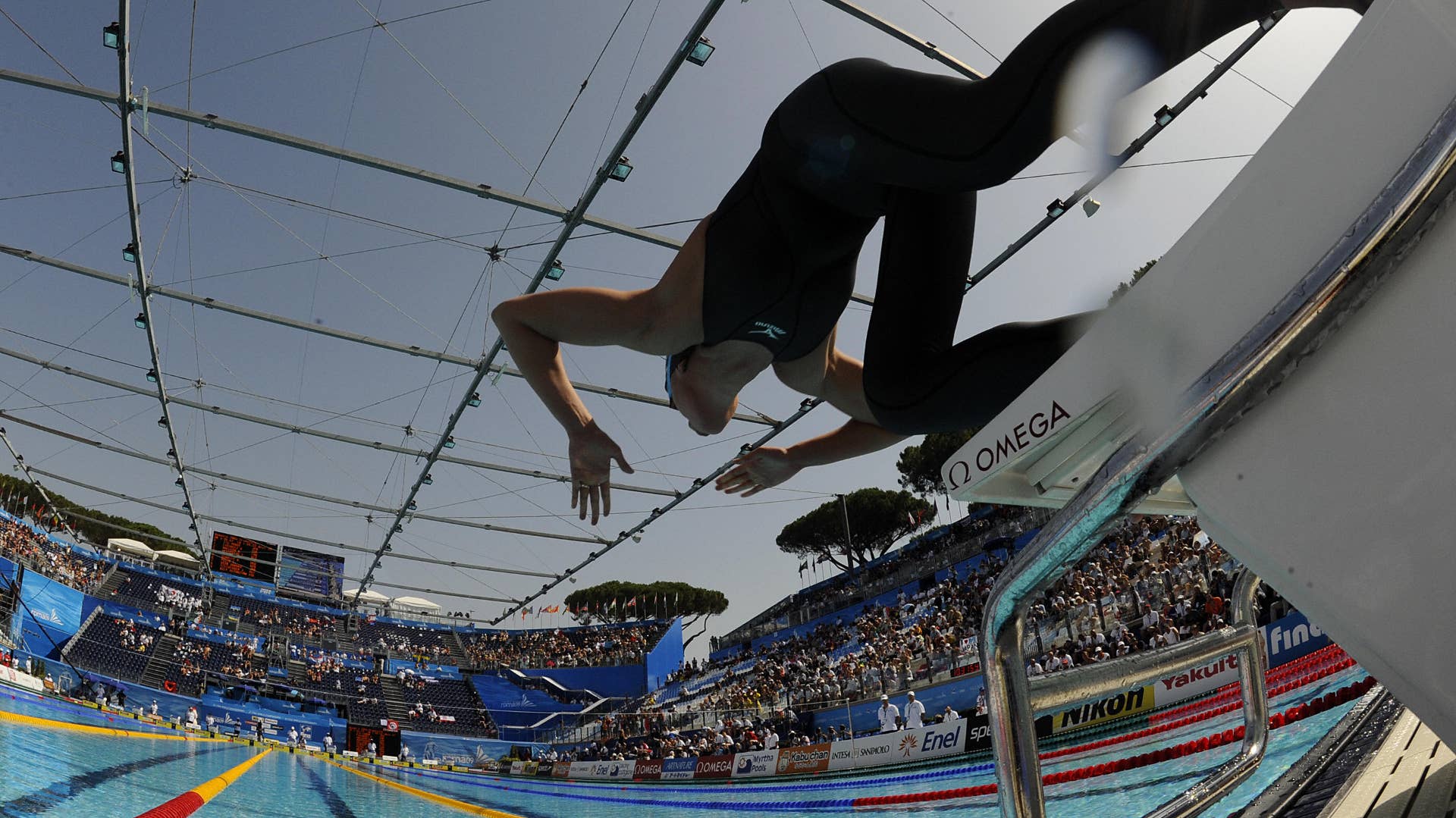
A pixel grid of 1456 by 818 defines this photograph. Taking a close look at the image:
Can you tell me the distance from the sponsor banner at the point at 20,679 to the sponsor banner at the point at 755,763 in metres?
14.6

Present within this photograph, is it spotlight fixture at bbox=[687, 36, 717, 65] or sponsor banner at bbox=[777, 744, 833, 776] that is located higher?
spotlight fixture at bbox=[687, 36, 717, 65]

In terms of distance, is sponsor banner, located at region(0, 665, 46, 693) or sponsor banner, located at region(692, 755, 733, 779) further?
sponsor banner, located at region(0, 665, 46, 693)

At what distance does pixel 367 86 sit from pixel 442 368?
5.01 meters

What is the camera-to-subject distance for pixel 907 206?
59.7 inches

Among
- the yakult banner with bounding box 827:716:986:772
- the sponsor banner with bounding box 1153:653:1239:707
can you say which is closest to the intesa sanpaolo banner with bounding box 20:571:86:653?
the yakult banner with bounding box 827:716:986:772

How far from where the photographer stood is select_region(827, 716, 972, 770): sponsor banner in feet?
32.2

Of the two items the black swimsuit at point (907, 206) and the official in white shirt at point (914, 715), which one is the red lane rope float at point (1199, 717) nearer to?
the official in white shirt at point (914, 715)

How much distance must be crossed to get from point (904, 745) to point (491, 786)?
29.6ft

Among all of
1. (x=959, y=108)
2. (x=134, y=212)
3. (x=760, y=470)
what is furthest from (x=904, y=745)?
(x=134, y=212)

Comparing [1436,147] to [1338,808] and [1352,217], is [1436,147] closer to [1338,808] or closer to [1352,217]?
[1352,217]

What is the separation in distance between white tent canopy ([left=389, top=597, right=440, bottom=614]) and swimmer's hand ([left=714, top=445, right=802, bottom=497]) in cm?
4064

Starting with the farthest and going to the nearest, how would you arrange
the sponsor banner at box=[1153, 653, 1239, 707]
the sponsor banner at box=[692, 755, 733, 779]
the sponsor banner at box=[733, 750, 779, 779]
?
1. the sponsor banner at box=[692, 755, 733, 779]
2. the sponsor banner at box=[733, 750, 779, 779]
3. the sponsor banner at box=[1153, 653, 1239, 707]

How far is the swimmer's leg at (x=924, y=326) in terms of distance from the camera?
1.43 m

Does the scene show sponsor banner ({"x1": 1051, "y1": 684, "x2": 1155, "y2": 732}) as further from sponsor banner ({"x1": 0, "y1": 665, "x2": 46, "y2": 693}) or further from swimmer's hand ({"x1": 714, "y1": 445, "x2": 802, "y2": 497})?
sponsor banner ({"x1": 0, "y1": 665, "x2": 46, "y2": 693})
